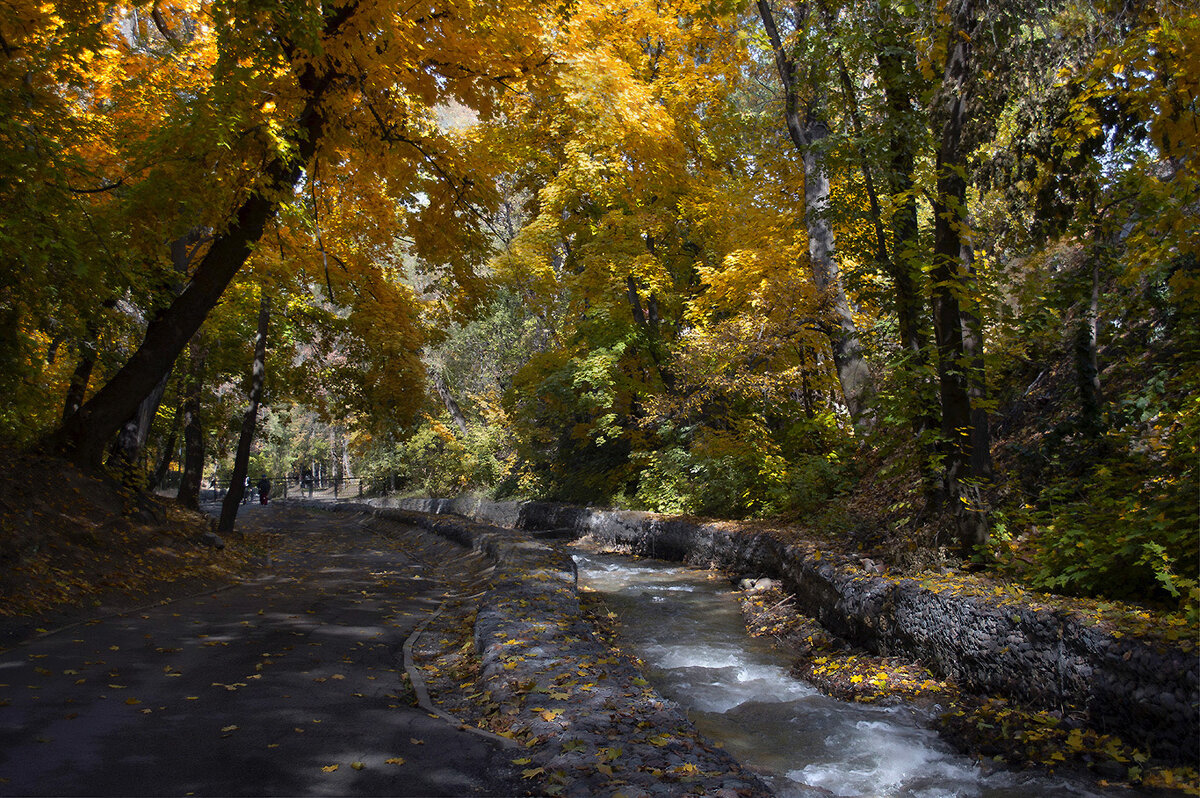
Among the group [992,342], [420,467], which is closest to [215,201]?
[992,342]

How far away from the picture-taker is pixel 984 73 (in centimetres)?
707

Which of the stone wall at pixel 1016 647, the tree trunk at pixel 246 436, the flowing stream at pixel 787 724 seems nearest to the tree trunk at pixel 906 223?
the stone wall at pixel 1016 647

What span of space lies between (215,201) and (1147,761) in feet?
31.8

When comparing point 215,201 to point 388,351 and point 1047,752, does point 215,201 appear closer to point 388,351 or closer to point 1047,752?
point 388,351

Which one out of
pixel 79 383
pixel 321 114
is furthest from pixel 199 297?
pixel 79 383

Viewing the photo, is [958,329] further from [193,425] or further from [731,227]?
[193,425]

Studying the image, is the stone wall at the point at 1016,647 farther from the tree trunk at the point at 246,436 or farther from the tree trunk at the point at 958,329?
the tree trunk at the point at 246,436

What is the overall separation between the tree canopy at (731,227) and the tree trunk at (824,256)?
68 millimetres

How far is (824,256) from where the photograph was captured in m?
12.4

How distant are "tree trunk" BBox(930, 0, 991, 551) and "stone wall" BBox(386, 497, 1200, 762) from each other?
42.5 inches

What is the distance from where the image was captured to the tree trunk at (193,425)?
54.7 feet

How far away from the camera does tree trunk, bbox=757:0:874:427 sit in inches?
458

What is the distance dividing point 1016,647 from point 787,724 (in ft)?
5.86

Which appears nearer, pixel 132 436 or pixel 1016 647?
pixel 1016 647
